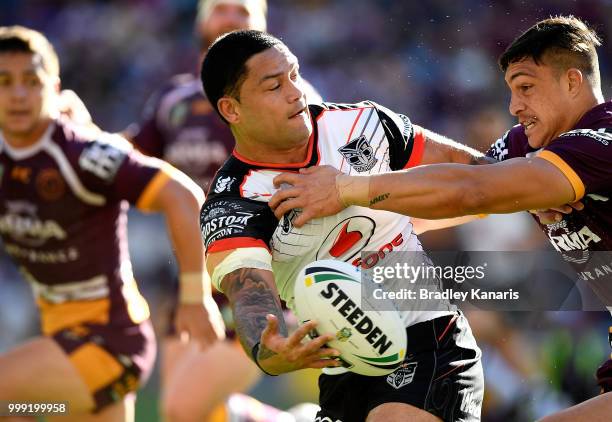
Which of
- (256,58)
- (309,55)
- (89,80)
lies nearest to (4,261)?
(89,80)

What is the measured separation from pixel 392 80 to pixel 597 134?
8.28m

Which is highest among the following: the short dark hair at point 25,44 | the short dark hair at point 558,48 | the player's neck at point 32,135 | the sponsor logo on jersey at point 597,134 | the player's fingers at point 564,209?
the short dark hair at point 558,48

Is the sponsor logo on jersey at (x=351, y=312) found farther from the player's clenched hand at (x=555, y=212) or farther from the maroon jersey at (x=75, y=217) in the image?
the maroon jersey at (x=75, y=217)

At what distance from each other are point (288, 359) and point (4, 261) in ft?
32.4

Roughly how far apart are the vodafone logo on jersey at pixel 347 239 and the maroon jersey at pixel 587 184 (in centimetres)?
80

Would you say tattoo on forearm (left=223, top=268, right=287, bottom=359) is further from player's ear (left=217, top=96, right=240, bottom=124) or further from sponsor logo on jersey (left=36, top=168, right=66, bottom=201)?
sponsor logo on jersey (left=36, top=168, right=66, bottom=201)

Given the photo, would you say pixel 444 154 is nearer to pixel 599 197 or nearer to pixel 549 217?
pixel 549 217

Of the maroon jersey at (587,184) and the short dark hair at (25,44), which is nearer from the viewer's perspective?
the maroon jersey at (587,184)

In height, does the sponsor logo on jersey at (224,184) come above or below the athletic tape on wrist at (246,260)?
above

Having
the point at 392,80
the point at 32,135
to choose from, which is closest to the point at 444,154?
the point at 32,135

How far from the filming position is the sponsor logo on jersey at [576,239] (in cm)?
487

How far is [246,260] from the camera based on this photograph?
14.7 feet

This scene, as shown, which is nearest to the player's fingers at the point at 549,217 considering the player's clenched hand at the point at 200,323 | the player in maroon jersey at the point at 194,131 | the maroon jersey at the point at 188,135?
the player's clenched hand at the point at 200,323

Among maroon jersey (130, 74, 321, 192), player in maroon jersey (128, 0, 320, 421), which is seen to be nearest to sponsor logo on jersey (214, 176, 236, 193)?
player in maroon jersey (128, 0, 320, 421)
